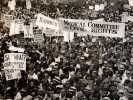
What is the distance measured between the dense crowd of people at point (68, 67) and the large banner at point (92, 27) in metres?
0.03

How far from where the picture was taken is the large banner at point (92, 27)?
1986 millimetres

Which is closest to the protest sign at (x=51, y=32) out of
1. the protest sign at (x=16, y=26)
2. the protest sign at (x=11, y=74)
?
the protest sign at (x=16, y=26)

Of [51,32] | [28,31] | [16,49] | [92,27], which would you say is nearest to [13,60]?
[16,49]

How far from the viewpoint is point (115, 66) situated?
1997mm

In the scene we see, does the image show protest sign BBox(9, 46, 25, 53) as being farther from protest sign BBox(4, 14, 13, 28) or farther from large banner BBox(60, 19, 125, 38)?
large banner BBox(60, 19, 125, 38)

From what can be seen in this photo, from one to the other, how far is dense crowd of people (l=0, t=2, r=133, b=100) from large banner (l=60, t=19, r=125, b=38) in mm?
32

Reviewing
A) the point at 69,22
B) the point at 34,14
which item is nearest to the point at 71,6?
the point at 69,22

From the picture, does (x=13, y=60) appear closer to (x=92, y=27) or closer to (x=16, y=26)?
→ (x=16, y=26)

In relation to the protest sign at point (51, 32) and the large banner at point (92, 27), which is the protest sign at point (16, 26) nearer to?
the protest sign at point (51, 32)

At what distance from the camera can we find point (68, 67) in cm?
202

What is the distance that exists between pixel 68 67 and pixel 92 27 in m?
0.33

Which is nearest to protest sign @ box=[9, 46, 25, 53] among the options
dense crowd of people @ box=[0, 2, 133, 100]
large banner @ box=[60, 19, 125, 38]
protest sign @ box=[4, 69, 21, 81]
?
dense crowd of people @ box=[0, 2, 133, 100]

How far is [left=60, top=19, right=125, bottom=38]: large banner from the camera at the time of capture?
1.99 meters

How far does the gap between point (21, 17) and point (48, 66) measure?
15.7 inches
